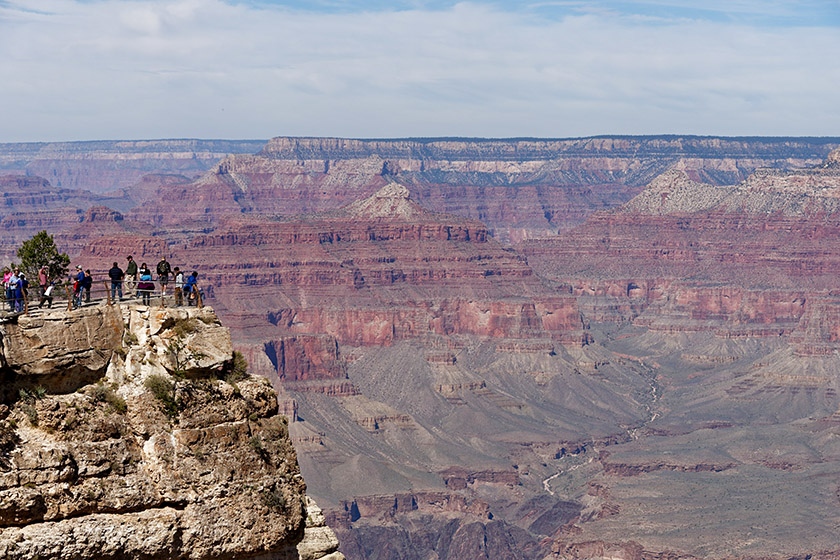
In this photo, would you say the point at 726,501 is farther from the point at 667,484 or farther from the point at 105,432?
the point at 105,432

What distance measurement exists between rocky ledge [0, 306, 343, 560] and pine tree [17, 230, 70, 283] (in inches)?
235

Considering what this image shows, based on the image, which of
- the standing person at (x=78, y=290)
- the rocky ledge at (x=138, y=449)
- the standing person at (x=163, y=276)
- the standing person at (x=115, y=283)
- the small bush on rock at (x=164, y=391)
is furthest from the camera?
the standing person at (x=163, y=276)

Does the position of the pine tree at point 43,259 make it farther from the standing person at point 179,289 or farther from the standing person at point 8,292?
the standing person at point 179,289

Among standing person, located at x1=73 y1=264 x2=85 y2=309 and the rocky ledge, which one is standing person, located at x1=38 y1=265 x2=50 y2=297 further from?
the rocky ledge

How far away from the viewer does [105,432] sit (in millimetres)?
20531

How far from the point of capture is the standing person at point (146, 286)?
2511cm

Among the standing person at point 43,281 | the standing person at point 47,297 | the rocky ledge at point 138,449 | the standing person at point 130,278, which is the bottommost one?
the rocky ledge at point 138,449

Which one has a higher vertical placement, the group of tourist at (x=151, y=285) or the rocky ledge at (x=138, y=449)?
the group of tourist at (x=151, y=285)

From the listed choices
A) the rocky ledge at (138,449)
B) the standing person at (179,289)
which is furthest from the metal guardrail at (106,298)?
the rocky ledge at (138,449)

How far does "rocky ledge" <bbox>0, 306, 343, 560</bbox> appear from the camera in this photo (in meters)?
19.7

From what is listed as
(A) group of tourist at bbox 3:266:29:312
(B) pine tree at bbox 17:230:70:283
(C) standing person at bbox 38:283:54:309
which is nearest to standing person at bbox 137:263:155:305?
(C) standing person at bbox 38:283:54:309

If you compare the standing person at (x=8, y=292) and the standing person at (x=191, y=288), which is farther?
the standing person at (x=191, y=288)

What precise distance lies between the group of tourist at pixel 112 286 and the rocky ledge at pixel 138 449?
1.50m

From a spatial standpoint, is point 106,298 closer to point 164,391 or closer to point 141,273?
point 141,273
